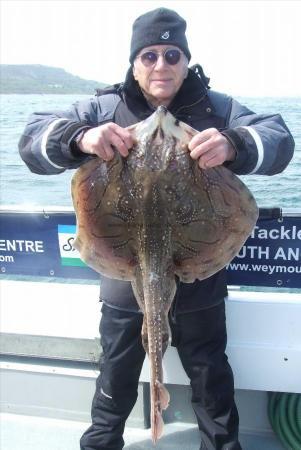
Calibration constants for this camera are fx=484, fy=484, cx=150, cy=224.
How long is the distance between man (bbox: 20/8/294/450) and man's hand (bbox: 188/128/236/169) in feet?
0.36

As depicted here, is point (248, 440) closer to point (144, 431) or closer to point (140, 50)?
point (144, 431)

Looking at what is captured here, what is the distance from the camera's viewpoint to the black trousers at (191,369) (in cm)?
269

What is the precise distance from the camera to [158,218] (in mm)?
1968

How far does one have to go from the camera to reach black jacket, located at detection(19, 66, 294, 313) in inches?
90.1

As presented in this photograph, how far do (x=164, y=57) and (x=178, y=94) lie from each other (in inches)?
8.4

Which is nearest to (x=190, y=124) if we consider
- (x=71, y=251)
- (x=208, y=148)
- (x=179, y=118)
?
(x=179, y=118)

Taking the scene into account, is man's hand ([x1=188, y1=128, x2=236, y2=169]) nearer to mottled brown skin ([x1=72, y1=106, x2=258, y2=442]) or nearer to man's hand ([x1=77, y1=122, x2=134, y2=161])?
mottled brown skin ([x1=72, y1=106, x2=258, y2=442])

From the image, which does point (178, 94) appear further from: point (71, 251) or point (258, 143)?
point (71, 251)

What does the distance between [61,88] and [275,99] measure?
25.8 metres

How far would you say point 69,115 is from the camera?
8.60 feet

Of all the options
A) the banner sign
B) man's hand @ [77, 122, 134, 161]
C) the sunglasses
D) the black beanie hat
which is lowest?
the banner sign

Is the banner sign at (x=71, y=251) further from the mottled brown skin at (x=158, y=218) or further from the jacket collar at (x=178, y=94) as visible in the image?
the mottled brown skin at (x=158, y=218)

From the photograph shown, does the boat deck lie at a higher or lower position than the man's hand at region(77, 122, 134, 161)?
lower

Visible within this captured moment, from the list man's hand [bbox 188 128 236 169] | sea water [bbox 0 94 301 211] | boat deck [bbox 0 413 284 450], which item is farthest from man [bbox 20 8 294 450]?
sea water [bbox 0 94 301 211]
